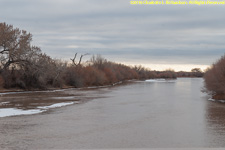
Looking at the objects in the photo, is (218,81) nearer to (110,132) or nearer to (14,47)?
(110,132)

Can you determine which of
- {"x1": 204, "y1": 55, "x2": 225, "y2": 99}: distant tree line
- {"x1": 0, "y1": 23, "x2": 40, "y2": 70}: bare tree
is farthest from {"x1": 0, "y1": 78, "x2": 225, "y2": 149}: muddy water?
{"x1": 0, "y1": 23, "x2": 40, "y2": 70}: bare tree

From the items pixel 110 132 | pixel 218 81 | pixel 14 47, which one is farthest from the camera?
pixel 14 47

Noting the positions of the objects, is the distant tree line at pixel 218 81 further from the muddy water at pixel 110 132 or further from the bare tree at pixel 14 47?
the bare tree at pixel 14 47

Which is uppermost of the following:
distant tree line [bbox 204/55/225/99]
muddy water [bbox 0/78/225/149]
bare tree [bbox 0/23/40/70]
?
bare tree [bbox 0/23/40/70]

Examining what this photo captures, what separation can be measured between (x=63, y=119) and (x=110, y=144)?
7.72 meters

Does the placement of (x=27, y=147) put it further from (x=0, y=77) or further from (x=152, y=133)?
(x=0, y=77)

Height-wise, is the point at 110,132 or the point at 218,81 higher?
the point at 218,81

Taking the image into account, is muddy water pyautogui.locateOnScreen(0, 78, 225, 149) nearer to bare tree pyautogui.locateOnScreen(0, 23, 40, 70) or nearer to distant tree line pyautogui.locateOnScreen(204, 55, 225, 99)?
distant tree line pyautogui.locateOnScreen(204, 55, 225, 99)

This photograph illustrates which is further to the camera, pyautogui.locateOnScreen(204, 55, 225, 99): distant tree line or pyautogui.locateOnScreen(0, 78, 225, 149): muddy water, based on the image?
pyautogui.locateOnScreen(204, 55, 225, 99): distant tree line

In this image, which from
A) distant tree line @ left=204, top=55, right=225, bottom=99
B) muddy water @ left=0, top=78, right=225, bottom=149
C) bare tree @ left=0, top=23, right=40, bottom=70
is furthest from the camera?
bare tree @ left=0, top=23, right=40, bottom=70

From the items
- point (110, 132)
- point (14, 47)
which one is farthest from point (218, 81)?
point (14, 47)

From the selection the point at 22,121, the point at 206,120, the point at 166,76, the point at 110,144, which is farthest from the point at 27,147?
the point at 166,76

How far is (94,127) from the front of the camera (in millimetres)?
15781

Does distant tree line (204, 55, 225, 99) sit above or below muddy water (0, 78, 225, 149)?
above
